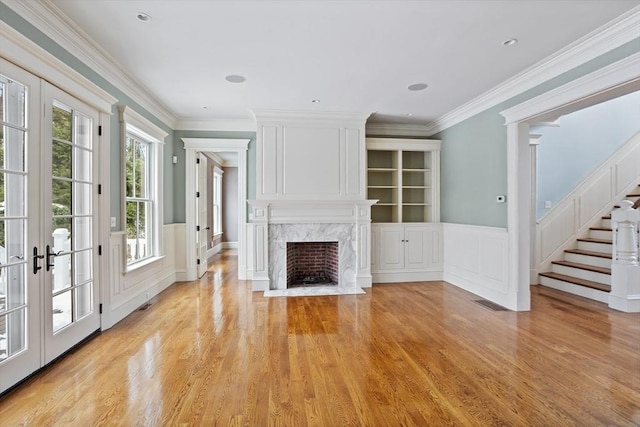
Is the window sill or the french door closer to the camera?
the french door

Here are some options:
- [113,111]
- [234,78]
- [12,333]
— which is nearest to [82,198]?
[113,111]

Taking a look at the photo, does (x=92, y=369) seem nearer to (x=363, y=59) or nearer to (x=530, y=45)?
(x=363, y=59)

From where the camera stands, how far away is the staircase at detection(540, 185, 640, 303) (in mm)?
4574

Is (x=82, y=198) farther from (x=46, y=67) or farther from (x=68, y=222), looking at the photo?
(x=46, y=67)

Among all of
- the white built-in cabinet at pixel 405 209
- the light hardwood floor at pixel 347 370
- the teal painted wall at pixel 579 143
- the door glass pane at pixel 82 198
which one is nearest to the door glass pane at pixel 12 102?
the door glass pane at pixel 82 198

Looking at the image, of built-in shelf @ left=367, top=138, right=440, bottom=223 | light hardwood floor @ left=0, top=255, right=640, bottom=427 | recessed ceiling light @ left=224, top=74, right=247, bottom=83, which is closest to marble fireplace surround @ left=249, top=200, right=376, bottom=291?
built-in shelf @ left=367, top=138, right=440, bottom=223

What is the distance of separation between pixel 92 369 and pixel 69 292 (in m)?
0.76

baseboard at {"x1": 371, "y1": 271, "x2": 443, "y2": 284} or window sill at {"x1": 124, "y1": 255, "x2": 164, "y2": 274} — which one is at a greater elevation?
window sill at {"x1": 124, "y1": 255, "x2": 164, "y2": 274}

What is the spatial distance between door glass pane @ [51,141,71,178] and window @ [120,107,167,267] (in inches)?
38.9

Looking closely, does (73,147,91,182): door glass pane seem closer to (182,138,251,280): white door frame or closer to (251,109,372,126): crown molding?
(251,109,372,126): crown molding

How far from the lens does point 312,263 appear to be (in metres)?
5.81

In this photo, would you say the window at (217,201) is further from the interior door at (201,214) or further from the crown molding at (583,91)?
the crown molding at (583,91)

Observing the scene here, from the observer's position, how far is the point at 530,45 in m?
3.14

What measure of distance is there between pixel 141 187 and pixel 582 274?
668 cm
